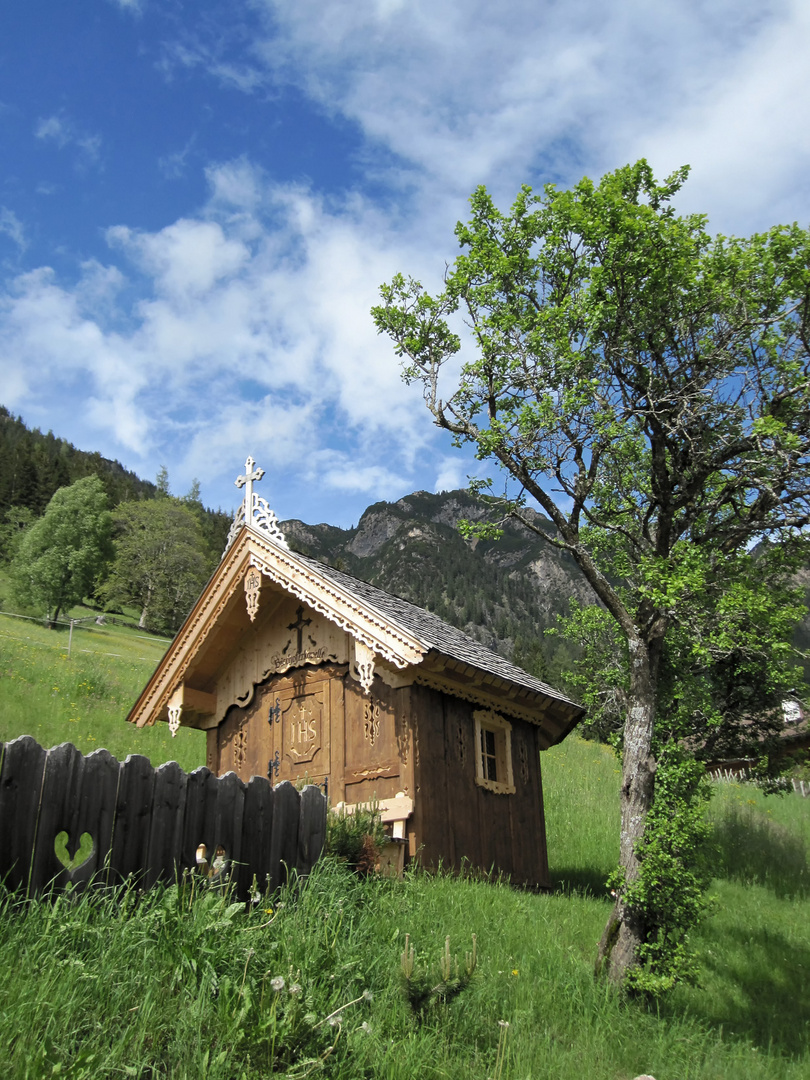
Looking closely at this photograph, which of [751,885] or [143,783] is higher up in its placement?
[143,783]

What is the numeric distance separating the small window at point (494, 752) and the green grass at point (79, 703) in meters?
7.85

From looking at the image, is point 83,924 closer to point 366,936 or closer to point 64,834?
point 64,834

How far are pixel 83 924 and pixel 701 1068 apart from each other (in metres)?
5.40

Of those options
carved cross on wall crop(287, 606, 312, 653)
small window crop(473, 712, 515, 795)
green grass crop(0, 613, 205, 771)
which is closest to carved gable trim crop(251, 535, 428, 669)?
carved cross on wall crop(287, 606, 312, 653)

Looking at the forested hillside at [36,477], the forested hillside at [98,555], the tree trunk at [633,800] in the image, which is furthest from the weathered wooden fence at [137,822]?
the forested hillside at [36,477]

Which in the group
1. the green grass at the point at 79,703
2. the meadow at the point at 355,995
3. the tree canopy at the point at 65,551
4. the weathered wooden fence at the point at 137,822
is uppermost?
the tree canopy at the point at 65,551

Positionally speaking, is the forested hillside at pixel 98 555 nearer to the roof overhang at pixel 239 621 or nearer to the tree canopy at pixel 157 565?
the tree canopy at pixel 157 565

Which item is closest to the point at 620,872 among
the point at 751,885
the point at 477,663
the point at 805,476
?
the point at 477,663

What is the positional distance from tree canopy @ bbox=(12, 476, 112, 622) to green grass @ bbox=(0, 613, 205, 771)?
26.4 m

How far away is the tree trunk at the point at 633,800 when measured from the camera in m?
8.90

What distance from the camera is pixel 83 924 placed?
5.80 metres

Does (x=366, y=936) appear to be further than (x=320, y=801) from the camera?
No

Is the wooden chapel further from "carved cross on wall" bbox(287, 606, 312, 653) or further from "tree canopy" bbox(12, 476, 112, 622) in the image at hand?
"tree canopy" bbox(12, 476, 112, 622)

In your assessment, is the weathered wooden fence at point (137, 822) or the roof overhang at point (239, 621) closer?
the weathered wooden fence at point (137, 822)
